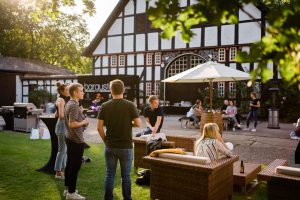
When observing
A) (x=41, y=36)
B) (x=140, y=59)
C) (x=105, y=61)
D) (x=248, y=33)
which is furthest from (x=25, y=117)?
(x=41, y=36)

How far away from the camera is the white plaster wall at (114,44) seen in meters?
Answer: 24.5

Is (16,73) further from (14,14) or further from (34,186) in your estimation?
(34,186)

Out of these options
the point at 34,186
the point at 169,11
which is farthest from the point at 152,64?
the point at 169,11

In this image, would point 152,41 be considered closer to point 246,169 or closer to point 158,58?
point 158,58

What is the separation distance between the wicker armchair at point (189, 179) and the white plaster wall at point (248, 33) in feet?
53.8

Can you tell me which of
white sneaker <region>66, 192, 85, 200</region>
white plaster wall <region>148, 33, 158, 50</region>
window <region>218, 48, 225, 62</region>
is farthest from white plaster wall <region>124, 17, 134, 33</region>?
white sneaker <region>66, 192, 85, 200</region>

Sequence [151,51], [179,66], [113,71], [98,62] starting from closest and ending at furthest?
[179,66] < [151,51] < [113,71] < [98,62]

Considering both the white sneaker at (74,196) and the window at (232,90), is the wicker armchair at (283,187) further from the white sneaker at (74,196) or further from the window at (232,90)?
the window at (232,90)

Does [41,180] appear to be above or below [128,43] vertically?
below

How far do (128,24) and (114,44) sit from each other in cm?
191

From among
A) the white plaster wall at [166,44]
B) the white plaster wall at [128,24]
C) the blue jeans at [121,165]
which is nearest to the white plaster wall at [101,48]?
the white plaster wall at [128,24]

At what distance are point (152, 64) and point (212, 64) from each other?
14.0 metres

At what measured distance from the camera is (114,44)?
81.0 feet

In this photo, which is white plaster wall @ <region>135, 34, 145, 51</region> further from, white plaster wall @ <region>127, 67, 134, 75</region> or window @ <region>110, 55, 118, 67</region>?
A: window @ <region>110, 55, 118, 67</region>
